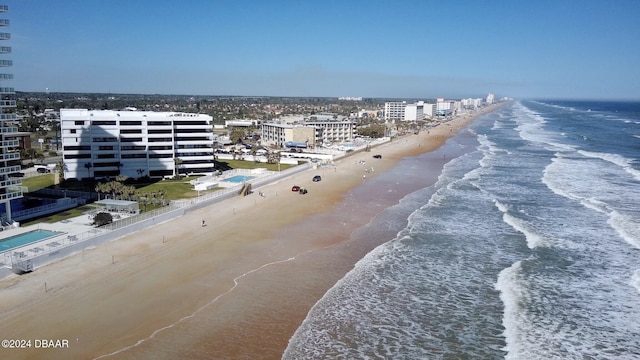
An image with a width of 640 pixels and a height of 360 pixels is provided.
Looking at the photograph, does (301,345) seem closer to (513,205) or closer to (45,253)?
(45,253)

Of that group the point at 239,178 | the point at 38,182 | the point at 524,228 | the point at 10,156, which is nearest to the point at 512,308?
the point at 524,228

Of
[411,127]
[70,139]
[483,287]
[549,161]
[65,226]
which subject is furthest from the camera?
[411,127]

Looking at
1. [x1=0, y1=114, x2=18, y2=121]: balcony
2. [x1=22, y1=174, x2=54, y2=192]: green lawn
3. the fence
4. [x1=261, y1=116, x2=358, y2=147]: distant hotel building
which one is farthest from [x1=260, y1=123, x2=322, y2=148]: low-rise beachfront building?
[x1=0, y1=114, x2=18, y2=121]: balcony

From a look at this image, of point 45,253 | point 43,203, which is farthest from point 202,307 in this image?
point 43,203

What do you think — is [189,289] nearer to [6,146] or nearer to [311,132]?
[6,146]

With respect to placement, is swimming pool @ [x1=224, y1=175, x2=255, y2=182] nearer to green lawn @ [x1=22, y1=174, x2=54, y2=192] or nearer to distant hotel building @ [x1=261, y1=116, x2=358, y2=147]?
green lawn @ [x1=22, y1=174, x2=54, y2=192]

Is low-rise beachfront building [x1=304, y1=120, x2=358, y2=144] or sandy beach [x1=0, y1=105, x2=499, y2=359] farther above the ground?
low-rise beachfront building [x1=304, y1=120, x2=358, y2=144]
